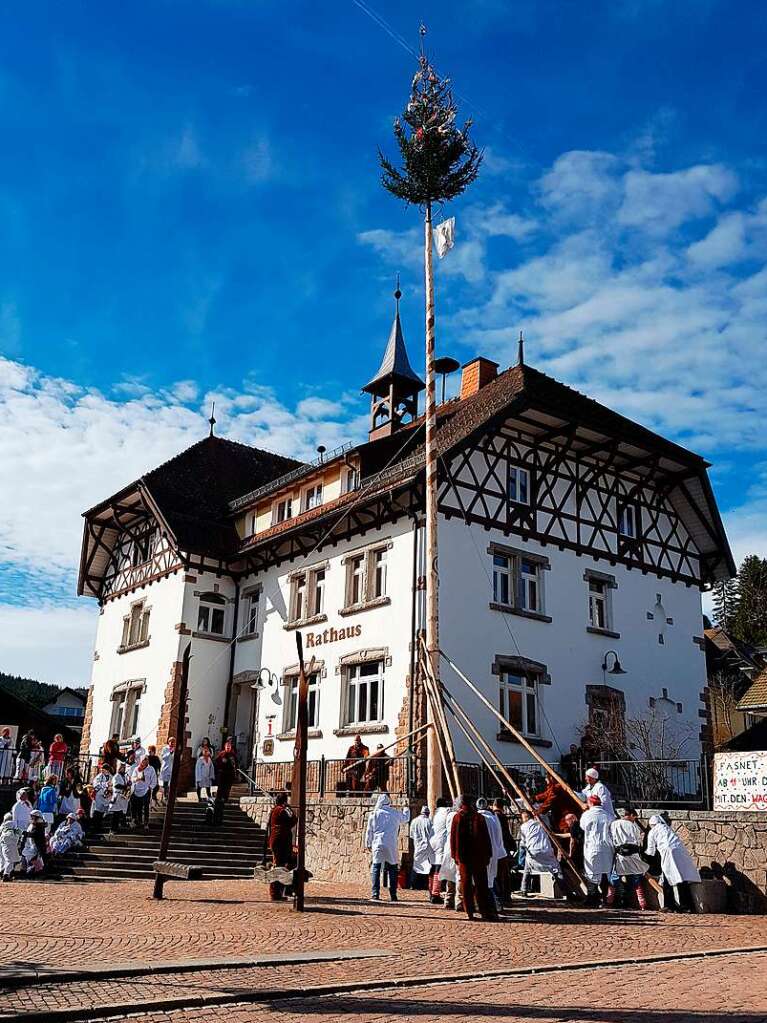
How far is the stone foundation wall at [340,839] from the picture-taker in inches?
744

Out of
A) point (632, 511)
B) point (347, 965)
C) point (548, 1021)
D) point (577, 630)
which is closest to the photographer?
point (548, 1021)

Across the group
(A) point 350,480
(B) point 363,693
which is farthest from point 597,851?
(A) point 350,480

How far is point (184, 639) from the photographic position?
1118 inches

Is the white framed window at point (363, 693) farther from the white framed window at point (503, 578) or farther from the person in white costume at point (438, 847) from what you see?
the person in white costume at point (438, 847)

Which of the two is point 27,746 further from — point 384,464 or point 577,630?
point 577,630

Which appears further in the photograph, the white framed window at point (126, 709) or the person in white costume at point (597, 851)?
the white framed window at point (126, 709)

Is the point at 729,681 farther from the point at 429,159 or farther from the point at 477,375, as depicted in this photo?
the point at 429,159

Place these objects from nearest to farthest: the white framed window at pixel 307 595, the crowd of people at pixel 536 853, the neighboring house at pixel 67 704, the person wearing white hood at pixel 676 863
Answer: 1. the crowd of people at pixel 536 853
2. the person wearing white hood at pixel 676 863
3. the white framed window at pixel 307 595
4. the neighboring house at pixel 67 704

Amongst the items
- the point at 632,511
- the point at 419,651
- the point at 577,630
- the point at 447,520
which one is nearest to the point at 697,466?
the point at 632,511

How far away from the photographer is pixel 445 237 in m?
20.6

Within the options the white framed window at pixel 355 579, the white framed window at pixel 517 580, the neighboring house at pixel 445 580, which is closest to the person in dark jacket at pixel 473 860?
the neighboring house at pixel 445 580

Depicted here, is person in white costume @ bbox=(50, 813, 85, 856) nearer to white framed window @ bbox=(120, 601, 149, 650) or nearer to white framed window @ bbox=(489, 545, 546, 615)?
white framed window @ bbox=(489, 545, 546, 615)

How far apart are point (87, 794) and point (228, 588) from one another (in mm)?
9139

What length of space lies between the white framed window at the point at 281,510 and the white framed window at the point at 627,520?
923 centimetres
